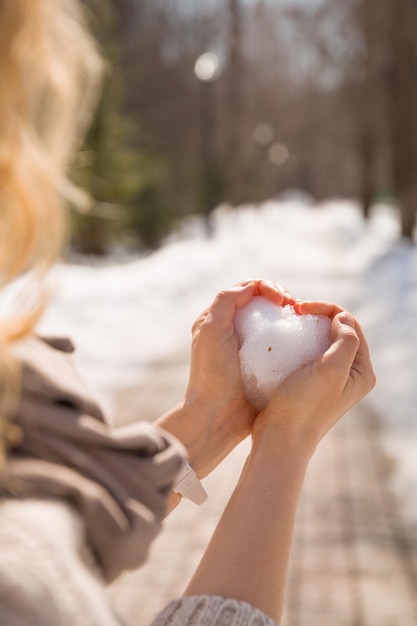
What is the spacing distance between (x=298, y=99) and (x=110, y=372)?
50.3 m

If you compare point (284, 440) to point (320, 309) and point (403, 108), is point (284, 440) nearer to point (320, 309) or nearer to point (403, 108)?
point (320, 309)

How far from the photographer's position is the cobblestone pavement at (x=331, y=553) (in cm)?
374

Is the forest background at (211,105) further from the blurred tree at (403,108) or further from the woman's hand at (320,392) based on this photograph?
the woman's hand at (320,392)

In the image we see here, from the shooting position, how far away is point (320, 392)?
62.8 inches

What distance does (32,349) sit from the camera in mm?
1122

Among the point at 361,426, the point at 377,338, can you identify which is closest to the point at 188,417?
the point at 361,426

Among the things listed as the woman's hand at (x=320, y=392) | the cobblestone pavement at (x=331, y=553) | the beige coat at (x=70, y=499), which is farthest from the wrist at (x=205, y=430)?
the cobblestone pavement at (x=331, y=553)

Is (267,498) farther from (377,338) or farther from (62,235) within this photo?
(377,338)

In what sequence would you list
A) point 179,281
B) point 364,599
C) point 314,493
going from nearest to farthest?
point 364,599, point 314,493, point 179,281

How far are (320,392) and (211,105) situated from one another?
25.9 metres

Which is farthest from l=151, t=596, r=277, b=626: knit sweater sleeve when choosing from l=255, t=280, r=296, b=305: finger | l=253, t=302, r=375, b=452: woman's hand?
l=255, t=280, r=296, b=305: finger

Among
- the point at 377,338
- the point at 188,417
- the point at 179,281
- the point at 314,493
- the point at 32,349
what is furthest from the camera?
the point at 179,281

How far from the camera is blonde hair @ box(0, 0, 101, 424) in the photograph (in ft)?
3.26

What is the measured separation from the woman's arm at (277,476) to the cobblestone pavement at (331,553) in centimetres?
230
